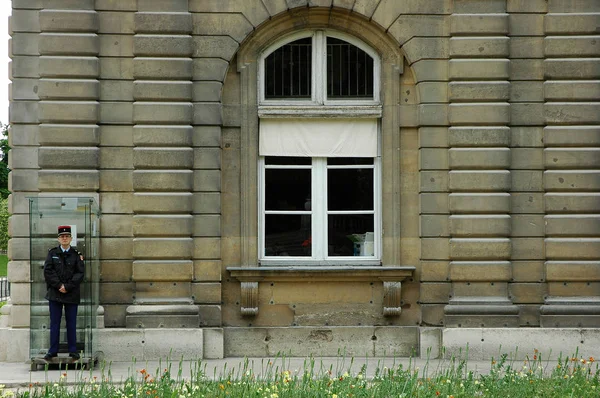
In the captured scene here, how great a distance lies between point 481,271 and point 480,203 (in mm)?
1026

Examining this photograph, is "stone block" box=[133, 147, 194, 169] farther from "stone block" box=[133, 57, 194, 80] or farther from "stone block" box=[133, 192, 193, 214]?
"stone block" box=[133, 57, 194, 80]

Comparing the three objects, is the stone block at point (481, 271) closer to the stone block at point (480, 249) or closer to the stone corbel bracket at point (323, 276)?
the stone block at point (480, 249)

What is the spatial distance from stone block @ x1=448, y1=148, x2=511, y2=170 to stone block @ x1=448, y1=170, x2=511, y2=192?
3.6 inches

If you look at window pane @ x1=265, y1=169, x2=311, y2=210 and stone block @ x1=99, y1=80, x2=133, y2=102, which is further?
window pane @ x1=265, y1=169, x2=311, y2=210

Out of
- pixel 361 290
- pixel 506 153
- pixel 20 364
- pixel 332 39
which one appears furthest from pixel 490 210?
pixel 20 364

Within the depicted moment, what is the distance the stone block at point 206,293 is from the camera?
624 inches

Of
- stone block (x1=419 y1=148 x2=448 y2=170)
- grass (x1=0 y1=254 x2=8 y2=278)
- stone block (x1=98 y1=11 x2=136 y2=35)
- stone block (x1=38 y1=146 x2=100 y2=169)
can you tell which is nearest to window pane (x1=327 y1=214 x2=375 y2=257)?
stone block (x1=419 y1=148 x2=448 y2=170)

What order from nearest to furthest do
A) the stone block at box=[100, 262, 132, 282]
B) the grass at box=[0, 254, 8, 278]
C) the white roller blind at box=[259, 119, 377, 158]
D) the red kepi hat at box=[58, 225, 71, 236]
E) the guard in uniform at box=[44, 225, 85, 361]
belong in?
the guard in uniform at box=[44, 225, 85, 361] → the red kepi hat at box=[58, 225, 71, 236] → the stone block at box=[100, 262, 132, 282] → the white roller blind at box=[259, 119, 377, 158] → the grass at box=[0, 254, 8, 278]

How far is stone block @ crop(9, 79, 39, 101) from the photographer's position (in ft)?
51.3

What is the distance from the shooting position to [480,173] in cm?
1584

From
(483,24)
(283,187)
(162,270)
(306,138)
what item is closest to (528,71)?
(483,24)

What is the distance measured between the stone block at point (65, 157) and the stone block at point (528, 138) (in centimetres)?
635

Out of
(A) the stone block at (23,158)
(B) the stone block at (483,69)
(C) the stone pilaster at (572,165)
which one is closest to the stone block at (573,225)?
(C) the stone pilaster at (572,165)

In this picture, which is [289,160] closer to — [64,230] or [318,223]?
[318,223]
